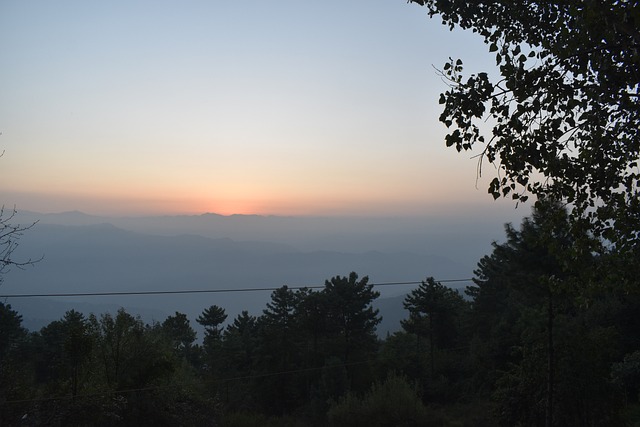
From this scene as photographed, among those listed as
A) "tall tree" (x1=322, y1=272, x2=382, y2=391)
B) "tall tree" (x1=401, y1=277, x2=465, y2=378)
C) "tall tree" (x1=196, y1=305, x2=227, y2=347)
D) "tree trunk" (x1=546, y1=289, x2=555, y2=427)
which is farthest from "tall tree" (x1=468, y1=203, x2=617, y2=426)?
"tall tree" (x1=196, y1=305, x2=227, y2=347)

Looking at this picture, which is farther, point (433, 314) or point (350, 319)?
point (433, 314)

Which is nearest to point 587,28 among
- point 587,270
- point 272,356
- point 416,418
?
point 587,270

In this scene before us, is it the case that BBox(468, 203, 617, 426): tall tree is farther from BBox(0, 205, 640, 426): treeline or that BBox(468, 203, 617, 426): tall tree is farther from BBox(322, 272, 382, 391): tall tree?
BBox(322, 272, 382, 391): tall tree

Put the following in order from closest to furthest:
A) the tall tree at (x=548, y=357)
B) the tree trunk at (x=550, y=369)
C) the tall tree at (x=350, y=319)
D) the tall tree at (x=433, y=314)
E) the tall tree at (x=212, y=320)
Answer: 1. the tall tree at (x=548, y=357)
2. the tree trunk at (x=550, y=369)
3. the tall tree at (x=350, y=319)
4. the tall tree at (x=433, y=314)
5. the tall tree at (x=212, y=320)

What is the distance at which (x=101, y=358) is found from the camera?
25672mm

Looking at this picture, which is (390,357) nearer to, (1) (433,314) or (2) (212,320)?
(1) (433,314)

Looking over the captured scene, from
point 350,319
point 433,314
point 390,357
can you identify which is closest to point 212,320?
point 350,319

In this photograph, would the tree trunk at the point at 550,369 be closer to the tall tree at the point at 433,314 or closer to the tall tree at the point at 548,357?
the tall tree at the point at 548,357

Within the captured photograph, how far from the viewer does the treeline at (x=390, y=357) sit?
14.6 metres

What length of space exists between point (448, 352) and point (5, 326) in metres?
42.2

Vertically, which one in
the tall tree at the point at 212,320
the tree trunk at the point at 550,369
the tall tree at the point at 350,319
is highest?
the tree trunk at the point at 550,369

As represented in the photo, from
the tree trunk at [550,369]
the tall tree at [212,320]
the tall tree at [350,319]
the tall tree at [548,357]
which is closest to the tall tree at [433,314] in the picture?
the tall tree at [350,319]

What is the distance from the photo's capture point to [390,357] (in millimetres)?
32500

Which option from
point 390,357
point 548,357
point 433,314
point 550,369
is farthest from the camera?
point 433,314
